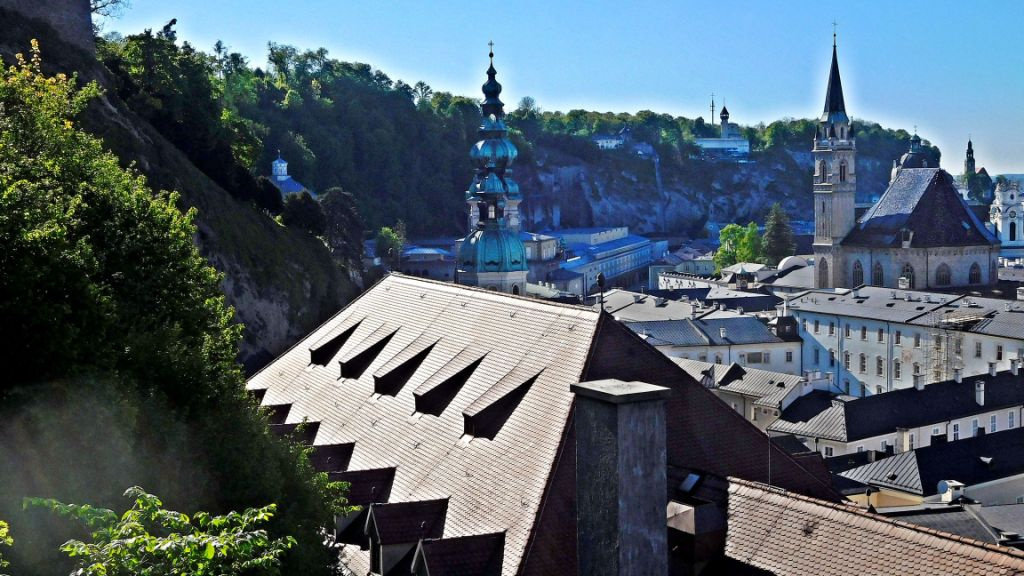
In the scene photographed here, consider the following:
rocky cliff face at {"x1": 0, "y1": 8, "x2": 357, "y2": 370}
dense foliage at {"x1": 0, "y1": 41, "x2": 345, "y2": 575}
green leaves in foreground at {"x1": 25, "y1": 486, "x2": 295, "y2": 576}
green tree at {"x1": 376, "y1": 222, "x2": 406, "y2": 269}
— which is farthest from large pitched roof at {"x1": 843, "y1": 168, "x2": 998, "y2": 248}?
green leaves in foreground at {"x1": 25, "y1": 486, "x2": 295, "y2": 576}

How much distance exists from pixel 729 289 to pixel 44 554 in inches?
3966

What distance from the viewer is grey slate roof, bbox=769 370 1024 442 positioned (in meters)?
49.4

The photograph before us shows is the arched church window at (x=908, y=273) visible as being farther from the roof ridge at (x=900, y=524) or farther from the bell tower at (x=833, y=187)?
the roof ridge at (x=900, y=524)

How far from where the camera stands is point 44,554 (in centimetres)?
1443

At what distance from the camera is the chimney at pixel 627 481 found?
1350 cm

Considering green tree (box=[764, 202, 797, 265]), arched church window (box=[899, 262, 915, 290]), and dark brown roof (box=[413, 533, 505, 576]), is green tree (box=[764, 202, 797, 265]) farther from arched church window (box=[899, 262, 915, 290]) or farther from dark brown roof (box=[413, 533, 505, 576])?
dark brown roof (box=[413, 533, 505, 576])

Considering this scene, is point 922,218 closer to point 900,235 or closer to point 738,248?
point 900,235

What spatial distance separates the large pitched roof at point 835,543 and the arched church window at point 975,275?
8329cm

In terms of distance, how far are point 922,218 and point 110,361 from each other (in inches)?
3371

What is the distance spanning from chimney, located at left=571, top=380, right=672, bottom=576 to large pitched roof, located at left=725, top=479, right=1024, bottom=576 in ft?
8.25

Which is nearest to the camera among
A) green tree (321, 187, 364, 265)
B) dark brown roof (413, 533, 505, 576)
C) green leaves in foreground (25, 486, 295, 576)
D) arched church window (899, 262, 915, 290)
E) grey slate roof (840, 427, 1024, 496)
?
green leaves in foreground (25, 486, 295, 576)

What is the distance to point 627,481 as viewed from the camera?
13523 mm

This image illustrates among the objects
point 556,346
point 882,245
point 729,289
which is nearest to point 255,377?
point 556,346

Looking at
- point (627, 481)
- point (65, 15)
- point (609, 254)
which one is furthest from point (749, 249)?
point (627, 481)
